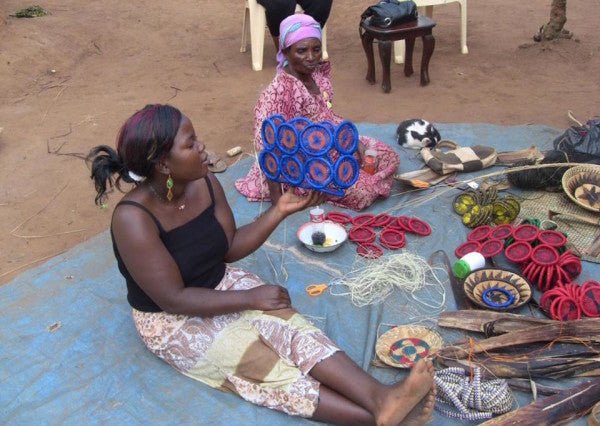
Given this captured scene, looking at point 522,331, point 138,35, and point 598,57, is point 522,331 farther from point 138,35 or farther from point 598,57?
point 138,35

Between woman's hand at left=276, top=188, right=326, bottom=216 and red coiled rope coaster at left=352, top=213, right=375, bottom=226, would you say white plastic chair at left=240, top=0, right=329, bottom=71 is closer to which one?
red coiled rope coaster at left=352, top=213, right=375, bottom=226

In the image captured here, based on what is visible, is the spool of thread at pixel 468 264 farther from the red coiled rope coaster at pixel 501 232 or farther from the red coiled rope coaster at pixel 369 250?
the red coiled rope coaster at pixel 369 250

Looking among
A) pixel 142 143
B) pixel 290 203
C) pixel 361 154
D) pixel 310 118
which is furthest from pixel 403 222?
pixel 142 143

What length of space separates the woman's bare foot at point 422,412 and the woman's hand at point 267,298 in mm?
618

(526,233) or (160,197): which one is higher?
(160,197)

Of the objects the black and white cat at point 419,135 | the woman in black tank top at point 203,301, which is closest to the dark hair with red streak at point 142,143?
the woman in black tank top at point 203,301

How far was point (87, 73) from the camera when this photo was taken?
6.71 meters

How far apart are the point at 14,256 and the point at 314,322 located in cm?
198

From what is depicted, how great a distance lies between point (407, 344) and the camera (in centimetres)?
247

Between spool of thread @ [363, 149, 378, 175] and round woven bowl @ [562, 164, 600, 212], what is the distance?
112 centimetres

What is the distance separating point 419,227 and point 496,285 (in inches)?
26.7

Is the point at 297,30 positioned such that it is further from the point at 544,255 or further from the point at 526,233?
the point at 544,255

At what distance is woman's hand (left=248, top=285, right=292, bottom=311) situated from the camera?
7.25 feet

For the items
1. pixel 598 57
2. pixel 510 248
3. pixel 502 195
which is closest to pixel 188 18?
pixel 598 57
